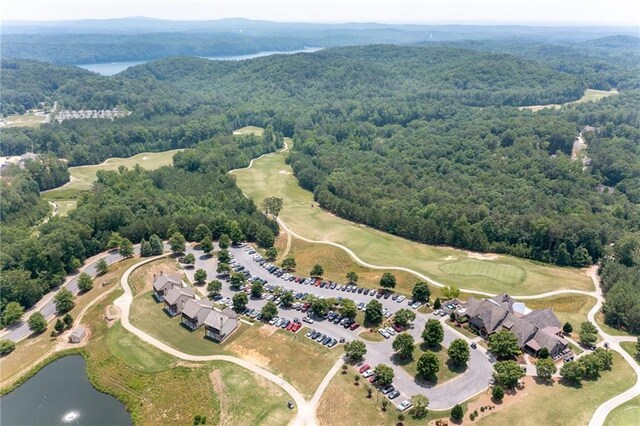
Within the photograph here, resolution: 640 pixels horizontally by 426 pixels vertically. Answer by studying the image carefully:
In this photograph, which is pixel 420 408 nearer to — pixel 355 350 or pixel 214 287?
pixel 355 350

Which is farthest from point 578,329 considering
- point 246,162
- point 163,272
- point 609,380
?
point 246,162

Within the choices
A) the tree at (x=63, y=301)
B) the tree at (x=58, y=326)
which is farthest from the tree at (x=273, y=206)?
the tree at (x=58, y=326)

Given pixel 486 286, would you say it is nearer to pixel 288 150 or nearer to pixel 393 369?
pixel 393 369

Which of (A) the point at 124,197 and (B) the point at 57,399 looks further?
(A) the point at 124,197

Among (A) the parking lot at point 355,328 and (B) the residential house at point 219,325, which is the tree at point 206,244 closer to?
(A) the parking lot at point 355,328

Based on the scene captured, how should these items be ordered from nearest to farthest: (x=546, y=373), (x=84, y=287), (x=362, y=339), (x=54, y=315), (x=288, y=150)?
1. (x=546, y=373)
2. (x=362, y=339)
3. (x=54, y=315)
4. (x=84, y=287)
5. (x=288, y=150)

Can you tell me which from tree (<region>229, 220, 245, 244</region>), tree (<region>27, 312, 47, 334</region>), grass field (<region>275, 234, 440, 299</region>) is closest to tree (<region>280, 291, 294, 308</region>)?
grass field (<region>275, 234, 440, 299</region>)
